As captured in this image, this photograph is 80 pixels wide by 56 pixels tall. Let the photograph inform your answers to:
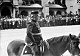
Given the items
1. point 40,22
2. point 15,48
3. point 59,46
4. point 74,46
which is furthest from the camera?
point 40,22

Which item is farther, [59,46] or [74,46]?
[59,46]

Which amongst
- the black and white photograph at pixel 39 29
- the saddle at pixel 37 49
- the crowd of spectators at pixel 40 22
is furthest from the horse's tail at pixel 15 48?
the crowd of spectators at pixel 40 22

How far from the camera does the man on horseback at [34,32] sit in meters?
6.61

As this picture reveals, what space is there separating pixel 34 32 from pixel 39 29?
0.56 feet

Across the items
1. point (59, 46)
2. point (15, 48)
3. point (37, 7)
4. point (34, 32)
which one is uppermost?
point (34, 32)

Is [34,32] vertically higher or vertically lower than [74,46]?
higher

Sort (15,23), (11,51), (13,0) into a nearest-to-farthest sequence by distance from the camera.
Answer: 1. (11,51)
2. (15,23)
3. (13,0)

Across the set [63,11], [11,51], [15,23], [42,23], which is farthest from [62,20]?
[11,51]

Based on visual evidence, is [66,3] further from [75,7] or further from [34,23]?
[34,23]

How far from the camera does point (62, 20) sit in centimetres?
3819

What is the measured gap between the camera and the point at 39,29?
263 inches

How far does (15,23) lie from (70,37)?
26.4 m

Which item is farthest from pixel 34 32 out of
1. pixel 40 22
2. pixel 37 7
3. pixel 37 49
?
pixel 37 7

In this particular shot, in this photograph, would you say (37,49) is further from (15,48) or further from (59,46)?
(15,48)
